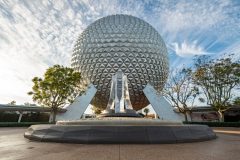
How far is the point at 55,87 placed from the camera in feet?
86.4

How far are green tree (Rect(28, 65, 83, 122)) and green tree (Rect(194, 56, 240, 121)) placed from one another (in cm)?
1751

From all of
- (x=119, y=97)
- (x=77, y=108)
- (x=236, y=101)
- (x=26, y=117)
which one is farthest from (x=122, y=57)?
(x=26, y=117)

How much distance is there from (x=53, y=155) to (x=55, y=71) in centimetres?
2319

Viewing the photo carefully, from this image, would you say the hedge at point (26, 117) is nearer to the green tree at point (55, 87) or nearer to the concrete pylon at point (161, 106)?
the green tree at point (55, 87)

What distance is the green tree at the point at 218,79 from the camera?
2606 centimetres

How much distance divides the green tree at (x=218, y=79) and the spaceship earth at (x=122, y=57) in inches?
292

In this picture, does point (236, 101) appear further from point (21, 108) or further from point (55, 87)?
point (21, 108)

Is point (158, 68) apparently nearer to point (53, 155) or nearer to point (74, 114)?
point (74, 114)

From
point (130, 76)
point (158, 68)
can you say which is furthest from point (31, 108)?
point (158, 68)

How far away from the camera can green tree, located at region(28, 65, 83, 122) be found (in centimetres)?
2620

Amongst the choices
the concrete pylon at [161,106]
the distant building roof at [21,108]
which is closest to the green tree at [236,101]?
the concrete pylon at [161,106]

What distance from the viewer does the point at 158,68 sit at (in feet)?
110

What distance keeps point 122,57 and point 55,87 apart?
11.2 m

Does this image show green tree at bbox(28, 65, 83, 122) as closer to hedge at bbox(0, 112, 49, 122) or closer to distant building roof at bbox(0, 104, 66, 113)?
distant building roof at bbox(0, 104, 66, 113)
